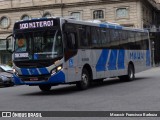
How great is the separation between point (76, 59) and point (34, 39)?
2.02 m

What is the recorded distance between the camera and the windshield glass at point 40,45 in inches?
703

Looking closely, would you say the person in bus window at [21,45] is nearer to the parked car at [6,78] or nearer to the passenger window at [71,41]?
the passenger window at [71,41]

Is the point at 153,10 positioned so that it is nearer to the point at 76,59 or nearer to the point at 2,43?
the point at 2,43

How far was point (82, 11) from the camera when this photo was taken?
67.2 metres

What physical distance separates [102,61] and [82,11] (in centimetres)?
4610

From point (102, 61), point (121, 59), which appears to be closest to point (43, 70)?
point (102, 61)

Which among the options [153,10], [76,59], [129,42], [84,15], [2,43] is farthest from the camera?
[153,10]

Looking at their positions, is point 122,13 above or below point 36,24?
above

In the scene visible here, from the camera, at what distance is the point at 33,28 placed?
60.5 feet

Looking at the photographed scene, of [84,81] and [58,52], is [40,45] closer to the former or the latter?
[58,52]

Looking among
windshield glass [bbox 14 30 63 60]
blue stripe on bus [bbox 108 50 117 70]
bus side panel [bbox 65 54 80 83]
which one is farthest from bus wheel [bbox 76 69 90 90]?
blue stripe on bus [bbox 108 50 117 70]

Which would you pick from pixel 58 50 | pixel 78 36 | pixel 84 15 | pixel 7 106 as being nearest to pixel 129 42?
pixel 78 36

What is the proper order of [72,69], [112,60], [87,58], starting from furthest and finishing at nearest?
[112,60] → [87,58] → [72,69]

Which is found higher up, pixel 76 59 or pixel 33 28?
pixel 33 28
